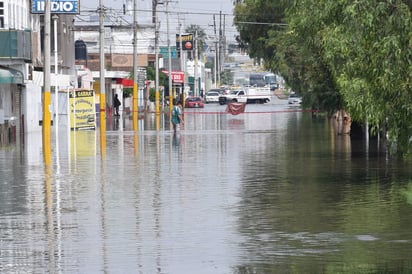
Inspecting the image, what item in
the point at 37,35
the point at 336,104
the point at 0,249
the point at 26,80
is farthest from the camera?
the point at 37,35

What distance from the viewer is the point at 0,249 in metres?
14.8

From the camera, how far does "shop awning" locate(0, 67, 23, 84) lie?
45406mm

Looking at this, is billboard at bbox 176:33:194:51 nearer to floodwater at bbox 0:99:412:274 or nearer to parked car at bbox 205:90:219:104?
parked car at bbox 205:90:219:104

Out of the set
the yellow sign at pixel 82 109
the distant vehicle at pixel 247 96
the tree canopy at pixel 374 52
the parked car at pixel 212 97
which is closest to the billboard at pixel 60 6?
the yellow sign at pixel 82 109

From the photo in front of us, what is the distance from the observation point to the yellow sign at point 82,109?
53469 mm

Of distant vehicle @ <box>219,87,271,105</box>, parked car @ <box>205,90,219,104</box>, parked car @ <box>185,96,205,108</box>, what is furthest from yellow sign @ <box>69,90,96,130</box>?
parked car @ <box>205,90,219,104</box>

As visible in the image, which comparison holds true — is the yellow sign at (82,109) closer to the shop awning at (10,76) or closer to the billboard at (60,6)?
the shop awning at (10,76)

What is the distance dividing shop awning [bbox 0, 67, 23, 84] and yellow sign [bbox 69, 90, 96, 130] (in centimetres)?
570

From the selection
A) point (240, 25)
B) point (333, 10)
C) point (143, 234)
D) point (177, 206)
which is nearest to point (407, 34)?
point (333, 10)

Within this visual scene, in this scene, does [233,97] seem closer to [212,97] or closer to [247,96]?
[247,96]

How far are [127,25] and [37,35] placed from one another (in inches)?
2339

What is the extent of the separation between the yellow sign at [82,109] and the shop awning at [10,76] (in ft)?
18.7

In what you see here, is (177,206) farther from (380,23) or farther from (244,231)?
(380,23)

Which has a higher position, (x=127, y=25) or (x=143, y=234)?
(x=127, y=25)
